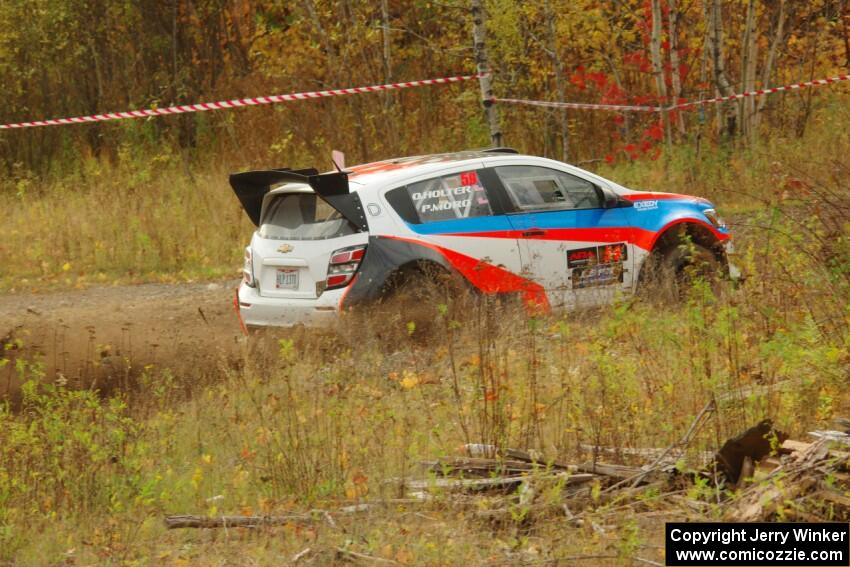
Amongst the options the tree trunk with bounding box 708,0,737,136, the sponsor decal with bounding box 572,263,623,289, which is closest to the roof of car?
the sponsor decal with bounding box 572,263,623,289

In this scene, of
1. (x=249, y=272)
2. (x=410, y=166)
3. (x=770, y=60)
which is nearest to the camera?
(x=410, y=166)

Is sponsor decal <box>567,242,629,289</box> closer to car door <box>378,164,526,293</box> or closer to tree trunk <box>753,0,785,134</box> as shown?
car door <box>378,164,526,293</box>

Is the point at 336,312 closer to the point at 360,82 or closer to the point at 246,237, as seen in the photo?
the point at 246,237

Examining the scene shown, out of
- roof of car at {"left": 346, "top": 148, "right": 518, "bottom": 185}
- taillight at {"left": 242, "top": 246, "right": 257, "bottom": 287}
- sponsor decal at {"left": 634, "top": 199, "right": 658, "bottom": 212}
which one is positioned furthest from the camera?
sponsor decal at {"left": 634, "top": 199, "right": 658, "bottom": 212}

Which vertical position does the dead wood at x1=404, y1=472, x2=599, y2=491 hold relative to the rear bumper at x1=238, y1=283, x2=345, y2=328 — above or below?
below

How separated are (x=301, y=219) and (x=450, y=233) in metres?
1.26

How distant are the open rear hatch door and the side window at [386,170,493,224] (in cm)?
43

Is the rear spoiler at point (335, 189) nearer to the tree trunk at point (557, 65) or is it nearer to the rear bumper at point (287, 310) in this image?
the rear bumper at point (287, 310)

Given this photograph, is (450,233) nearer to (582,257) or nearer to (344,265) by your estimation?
(344,265)

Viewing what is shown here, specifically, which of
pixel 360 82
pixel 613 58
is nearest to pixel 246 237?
pixel 360 82

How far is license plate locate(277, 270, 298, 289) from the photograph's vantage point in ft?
32.8

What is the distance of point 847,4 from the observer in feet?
74.8

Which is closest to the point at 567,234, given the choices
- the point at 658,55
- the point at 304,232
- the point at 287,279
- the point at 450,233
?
the point at 450,233

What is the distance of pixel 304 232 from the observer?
32.9 feet
